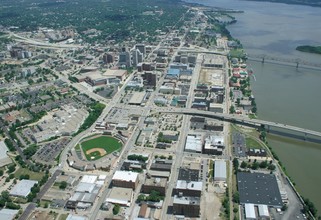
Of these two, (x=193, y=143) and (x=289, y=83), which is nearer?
(x=193, y=143)

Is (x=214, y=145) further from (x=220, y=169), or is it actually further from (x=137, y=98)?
(x=137, y=98)

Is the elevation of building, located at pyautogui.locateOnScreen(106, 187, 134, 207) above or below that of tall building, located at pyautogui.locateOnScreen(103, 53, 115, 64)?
below

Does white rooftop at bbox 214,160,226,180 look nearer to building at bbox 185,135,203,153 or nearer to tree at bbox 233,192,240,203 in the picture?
tree at bbox 233,192,240,203

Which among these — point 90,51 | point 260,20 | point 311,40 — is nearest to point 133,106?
point 90,51

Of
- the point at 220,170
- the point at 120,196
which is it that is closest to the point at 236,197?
the point at 220,170

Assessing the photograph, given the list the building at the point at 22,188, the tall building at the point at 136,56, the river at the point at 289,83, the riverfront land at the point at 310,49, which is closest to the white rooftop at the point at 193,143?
the river at the point at 289,83

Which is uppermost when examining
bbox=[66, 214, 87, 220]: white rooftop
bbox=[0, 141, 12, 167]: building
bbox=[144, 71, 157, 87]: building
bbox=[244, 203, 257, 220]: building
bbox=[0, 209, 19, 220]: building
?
bbox=[144, 71, 157, 87]: building

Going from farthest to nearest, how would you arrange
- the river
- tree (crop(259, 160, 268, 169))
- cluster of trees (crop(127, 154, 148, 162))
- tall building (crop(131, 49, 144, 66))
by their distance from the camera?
tall building (crop(131, 49, 144, 66)) < the river < cluster of trees (crop(127, 154, 148, 162)) < tree (crop(259, 160, 268, 169))

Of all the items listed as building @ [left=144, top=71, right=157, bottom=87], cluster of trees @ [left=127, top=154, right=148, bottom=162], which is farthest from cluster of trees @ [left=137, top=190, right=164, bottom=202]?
building @ [left=144, top=71, right=157, bottom=87]
